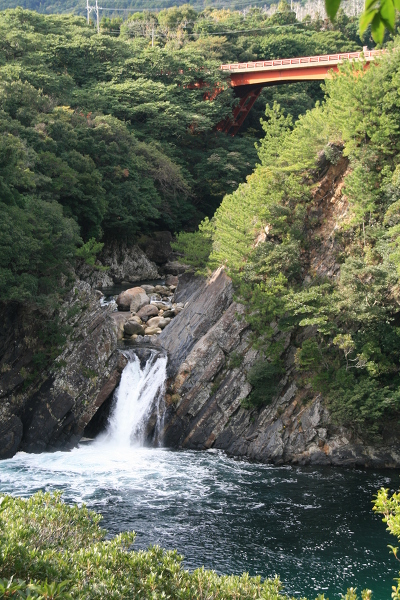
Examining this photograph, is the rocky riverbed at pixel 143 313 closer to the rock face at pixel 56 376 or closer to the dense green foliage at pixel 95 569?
the rock face at pixel 56 376

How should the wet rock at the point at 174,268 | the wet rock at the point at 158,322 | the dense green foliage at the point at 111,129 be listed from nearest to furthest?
the wet rock at the point at 158,322 < the dense green foliage at the point at 111,129 < the wet rock at the point at 174,268

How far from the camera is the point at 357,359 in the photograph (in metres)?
24.7

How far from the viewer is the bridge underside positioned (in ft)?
170

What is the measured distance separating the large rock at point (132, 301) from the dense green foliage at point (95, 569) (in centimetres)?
2465

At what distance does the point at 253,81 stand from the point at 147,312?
30.1m

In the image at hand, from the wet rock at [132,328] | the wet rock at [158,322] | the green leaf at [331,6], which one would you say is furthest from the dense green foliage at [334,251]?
the green leaf at [331,6]

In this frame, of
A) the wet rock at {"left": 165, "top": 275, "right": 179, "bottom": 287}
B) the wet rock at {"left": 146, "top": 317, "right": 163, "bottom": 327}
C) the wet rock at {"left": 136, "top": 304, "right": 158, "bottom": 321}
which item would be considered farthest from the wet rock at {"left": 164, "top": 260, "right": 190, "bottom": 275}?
the wet rock at {"left": 146, "top": 317, "right": 163, "bottom": 327}

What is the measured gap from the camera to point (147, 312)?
34688 mm

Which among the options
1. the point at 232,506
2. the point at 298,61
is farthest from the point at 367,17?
the point at 298,61

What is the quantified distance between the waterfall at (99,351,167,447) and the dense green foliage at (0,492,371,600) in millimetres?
15061

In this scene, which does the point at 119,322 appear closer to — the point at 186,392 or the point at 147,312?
the point at 147,312

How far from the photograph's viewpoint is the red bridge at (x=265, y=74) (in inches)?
1983

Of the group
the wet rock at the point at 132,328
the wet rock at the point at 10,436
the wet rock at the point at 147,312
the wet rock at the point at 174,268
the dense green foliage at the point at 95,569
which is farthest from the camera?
the wet rock at the point at 174,268

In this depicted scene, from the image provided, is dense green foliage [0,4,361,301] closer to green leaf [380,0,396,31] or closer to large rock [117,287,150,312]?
large rock [117,287,150,312]
